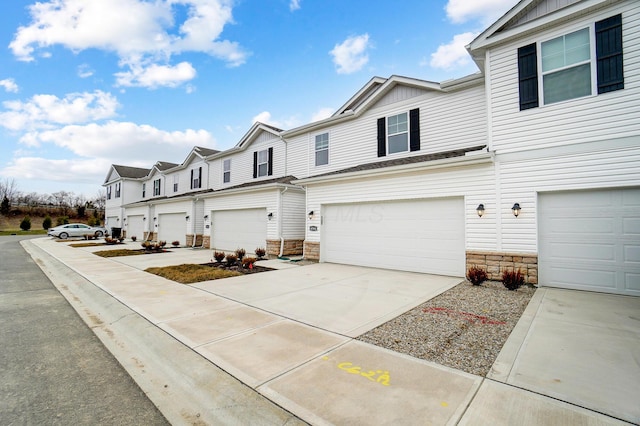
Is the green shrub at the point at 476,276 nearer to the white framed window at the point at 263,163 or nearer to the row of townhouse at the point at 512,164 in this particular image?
the row of townhouse at the point at 512,164

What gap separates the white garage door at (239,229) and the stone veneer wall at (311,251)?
2972 mm

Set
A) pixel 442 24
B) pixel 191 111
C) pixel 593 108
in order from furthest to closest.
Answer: pixel 191 111 → pixel 442 24 → pixel 593 108

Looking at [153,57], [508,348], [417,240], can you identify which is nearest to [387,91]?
[417,240]

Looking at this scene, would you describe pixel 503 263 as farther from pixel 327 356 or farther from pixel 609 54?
pixel 327 356

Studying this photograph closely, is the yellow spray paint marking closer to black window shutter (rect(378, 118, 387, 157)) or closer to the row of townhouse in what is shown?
the row of townhouse

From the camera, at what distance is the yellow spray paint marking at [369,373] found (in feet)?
9.57

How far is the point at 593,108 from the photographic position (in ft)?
21.3

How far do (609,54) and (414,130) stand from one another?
535 centimetres

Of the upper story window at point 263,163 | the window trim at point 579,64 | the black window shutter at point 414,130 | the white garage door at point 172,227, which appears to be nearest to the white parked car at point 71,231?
the white garage door at point 172,227

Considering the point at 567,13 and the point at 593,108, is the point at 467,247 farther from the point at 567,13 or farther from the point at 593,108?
the point at 567,13

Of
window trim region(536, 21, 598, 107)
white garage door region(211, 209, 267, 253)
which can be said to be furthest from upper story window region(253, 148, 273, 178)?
window trim region(536, 21, 598, 107)

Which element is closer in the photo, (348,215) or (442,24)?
(348,215)

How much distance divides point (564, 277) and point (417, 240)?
141 inches

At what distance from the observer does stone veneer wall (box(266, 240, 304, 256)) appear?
43.8 feet
